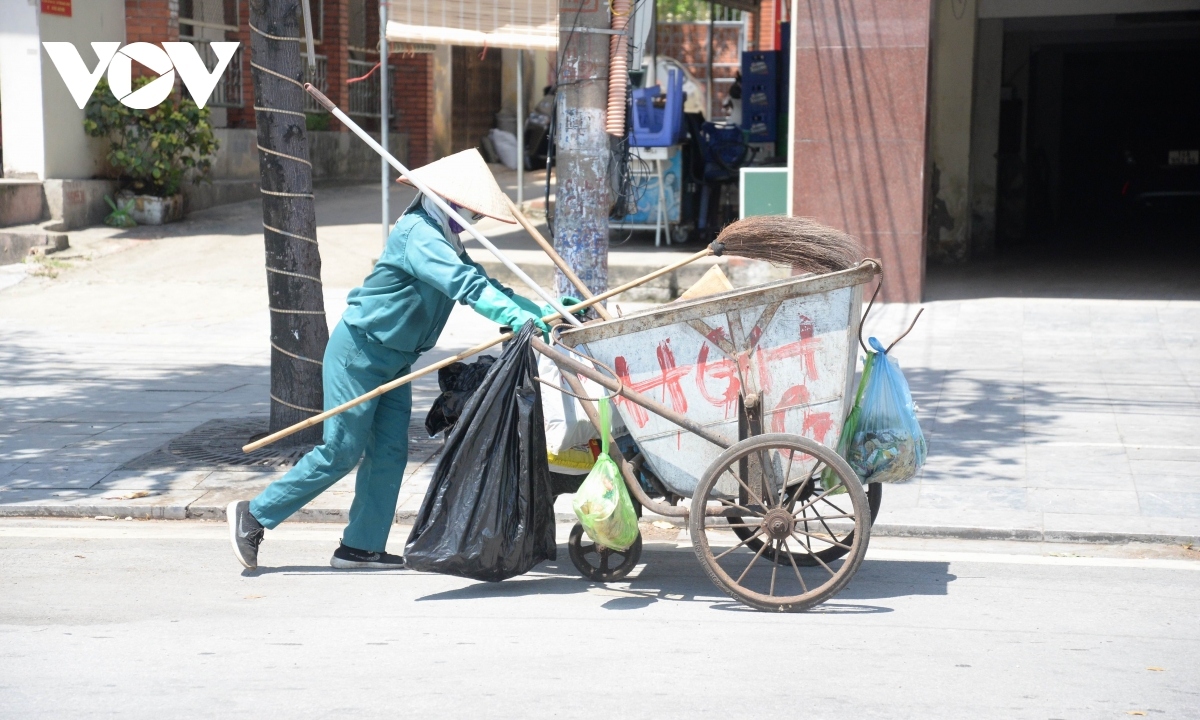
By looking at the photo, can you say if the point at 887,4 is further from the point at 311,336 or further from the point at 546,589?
the point at 546,589

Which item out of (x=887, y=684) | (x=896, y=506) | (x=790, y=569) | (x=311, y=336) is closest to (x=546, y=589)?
(x=790, y=569)

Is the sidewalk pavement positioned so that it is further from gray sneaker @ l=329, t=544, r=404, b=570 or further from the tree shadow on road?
gray sneaker @ l=329, t=544, r=404, b=570

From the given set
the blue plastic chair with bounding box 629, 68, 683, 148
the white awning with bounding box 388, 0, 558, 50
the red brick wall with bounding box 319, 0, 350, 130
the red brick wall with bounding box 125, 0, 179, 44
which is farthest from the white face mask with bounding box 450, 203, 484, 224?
the red brick wall with bounding box 319, 0, 350, 130

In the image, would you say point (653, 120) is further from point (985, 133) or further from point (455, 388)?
point (455, 388)

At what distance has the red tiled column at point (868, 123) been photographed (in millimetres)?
12047

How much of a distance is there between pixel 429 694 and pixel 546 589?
4.20 feet

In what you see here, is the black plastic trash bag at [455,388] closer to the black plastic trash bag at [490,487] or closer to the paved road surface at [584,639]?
the black plastic trash bag at [490,487]

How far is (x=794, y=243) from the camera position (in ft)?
16.3

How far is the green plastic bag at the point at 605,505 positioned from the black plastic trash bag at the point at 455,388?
0.61m

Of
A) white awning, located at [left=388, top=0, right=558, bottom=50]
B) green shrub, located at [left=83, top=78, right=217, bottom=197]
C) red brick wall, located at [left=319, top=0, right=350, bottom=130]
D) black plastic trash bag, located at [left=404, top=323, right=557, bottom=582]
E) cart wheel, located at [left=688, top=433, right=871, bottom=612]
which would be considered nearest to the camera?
cart wheel, located at [left=688, top=433, right=871, bottom=612]

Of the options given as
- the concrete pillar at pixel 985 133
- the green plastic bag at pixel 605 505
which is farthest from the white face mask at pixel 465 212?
the concrete pillar at pixel 985 133

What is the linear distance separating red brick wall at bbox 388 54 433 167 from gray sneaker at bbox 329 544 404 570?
51.8 feet

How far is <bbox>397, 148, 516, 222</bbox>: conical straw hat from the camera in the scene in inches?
201

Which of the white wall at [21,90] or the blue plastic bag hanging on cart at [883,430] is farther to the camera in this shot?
the white wall at [21,90]
